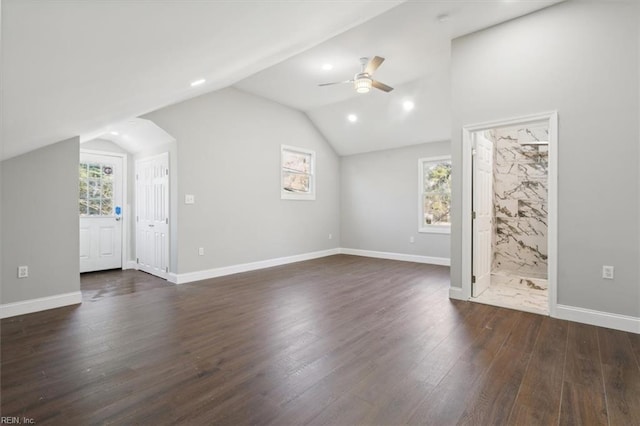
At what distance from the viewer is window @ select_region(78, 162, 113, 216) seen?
5508 millimetres

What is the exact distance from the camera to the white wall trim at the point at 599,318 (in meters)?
2.87

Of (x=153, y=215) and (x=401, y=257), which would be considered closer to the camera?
(x=153, y=215)

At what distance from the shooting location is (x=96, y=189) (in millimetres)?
5656

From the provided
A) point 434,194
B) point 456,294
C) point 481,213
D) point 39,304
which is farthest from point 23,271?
point 434,194

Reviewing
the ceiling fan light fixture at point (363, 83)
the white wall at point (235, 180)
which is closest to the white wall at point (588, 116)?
the ceiling fan light fixture at point (363, 83)

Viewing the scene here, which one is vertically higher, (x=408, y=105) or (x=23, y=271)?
(x=408, y=105)

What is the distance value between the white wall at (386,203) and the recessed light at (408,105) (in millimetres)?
1138

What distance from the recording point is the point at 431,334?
280 cm

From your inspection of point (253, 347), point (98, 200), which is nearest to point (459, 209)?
point (253, 347)

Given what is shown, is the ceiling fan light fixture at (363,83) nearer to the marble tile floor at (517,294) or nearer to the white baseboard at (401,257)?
the marble tile floor at (517,294)

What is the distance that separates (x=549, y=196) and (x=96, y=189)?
7.05 m

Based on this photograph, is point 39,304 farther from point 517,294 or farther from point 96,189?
point 517,294

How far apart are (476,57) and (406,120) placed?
2.43 metres

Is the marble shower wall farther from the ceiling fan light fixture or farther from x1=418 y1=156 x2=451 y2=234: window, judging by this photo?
the ceiling fan light fixture
